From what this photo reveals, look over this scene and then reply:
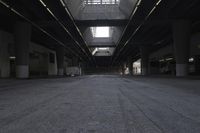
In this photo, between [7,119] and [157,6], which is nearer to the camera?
[7,119]

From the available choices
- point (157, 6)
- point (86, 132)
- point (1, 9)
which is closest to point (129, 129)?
point (86, 132)

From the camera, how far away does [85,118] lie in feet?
27.2

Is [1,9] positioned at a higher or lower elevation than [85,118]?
higher

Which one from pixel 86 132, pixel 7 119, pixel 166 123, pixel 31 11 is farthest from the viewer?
pixel 31 11

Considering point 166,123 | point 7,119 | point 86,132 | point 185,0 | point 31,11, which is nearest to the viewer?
point 86,132

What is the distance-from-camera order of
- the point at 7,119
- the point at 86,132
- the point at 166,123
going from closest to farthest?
1. the point at 86,132
2. the point at 166,123
3. the point at 7,119

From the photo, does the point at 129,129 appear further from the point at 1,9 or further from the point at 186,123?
the point at 1,9

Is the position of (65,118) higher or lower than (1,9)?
lower

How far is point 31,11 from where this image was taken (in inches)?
1922

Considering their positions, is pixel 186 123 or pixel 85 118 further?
pixel 85 118

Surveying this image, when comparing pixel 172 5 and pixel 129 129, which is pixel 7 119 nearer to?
pixel 129 129

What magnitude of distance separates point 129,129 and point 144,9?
4061 centimetres

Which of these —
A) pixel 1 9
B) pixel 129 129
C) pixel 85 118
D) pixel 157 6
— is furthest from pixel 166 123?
pixel 1 9

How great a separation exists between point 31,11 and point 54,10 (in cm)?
459
